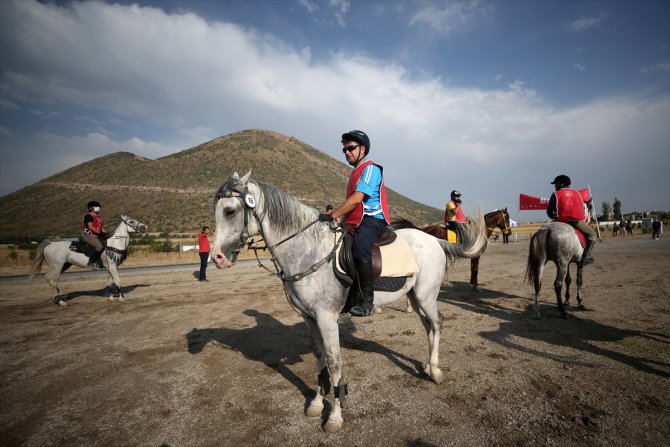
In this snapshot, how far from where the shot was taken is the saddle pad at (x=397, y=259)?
340 centimetres

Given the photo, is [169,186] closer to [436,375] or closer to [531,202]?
[531,202]

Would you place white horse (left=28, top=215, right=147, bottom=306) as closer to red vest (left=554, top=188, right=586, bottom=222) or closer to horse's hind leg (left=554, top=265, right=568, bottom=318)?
horse's hind leg (left=554, top=265, right=568, bottom=318)

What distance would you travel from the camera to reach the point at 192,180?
62.2 meters

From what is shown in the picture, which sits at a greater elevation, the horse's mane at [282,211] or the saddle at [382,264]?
the horse's mane at [282,211]

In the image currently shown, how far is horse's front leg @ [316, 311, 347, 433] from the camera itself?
311 cm

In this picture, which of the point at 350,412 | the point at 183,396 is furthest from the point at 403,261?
the point at 183,396

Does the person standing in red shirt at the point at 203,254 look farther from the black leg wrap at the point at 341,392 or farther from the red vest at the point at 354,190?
the black leg wrap at the point at 341,392

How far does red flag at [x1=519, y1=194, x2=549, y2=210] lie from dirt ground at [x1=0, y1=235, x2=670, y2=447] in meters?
6.96

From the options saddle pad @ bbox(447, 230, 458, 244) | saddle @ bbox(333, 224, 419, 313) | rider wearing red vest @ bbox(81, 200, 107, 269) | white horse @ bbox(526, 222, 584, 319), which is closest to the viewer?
saddle @ bbox(333, 224, 419, 313)

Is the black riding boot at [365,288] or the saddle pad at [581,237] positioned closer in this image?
the black riding boot at [365,288]

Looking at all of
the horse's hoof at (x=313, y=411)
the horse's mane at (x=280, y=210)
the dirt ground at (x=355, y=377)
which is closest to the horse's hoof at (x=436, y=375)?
the dirt ground at (x=355, y=377)

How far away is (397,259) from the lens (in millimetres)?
3504

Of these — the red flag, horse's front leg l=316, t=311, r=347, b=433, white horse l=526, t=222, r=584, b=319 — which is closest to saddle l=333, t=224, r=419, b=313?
horse's front leg l=316, t=311, r=347, b=433

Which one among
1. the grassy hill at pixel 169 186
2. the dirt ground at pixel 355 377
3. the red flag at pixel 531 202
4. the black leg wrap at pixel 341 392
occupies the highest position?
the grassy hill at pixel 169 186
